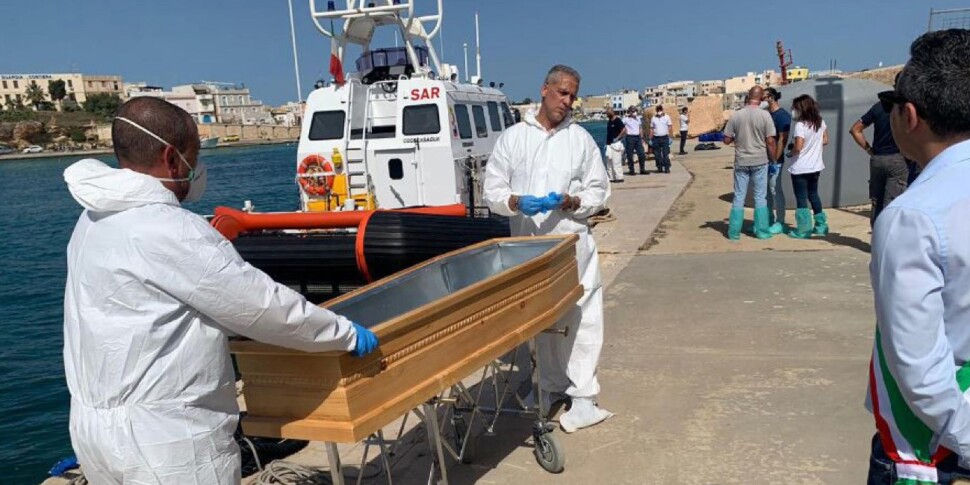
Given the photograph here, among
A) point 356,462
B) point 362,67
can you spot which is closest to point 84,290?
point 356,462

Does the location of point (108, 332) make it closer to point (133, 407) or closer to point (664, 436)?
point (133, 407)

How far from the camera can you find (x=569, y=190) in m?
3.77

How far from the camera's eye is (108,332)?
1.85 meters

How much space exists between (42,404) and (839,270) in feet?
28.2

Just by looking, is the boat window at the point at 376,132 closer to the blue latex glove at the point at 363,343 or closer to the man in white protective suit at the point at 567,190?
the man in white protective suit at the point at 567,190

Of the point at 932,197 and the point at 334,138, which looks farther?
the point at 334,138

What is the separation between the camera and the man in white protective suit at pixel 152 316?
1.83 meters

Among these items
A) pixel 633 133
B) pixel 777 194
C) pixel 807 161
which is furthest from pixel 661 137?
pixel 807 161

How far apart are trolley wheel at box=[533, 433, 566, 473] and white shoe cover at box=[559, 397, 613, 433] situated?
0.37 m

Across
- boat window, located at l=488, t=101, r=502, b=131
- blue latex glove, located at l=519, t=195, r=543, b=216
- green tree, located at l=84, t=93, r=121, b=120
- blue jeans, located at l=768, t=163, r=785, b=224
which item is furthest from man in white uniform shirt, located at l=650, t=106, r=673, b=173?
green tree, located at l=84, t=93, r=121, b=120

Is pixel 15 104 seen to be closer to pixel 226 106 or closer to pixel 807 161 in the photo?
pixel 226 106

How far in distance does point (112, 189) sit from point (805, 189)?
25.4 feet

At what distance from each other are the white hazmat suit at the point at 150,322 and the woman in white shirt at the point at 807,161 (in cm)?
731

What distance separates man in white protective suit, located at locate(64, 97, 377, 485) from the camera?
6.01 feet
